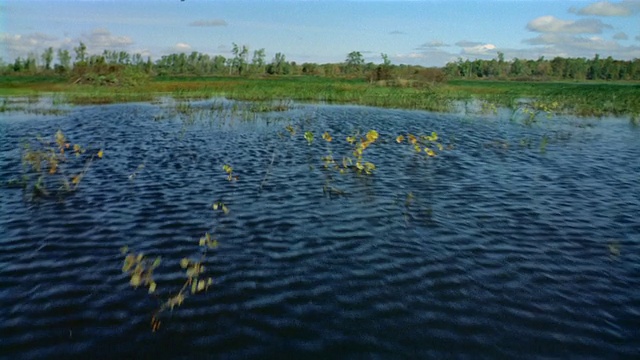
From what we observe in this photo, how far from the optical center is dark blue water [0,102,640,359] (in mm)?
5629

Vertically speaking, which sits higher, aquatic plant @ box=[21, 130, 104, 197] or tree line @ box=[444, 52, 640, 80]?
tree line @ box=[444, 52, 640, 80]

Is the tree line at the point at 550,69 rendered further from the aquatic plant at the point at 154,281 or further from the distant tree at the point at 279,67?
the aquatic plant at the point at 154,281

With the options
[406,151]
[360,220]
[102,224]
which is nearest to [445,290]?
[360,220]

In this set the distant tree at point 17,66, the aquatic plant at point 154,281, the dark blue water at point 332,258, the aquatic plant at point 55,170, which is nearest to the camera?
the dark blue water at point 332,258

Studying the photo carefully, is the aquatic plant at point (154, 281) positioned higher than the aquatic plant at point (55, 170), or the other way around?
the aquatic plant at point (55, 170)

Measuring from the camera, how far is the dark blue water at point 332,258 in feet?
18.5

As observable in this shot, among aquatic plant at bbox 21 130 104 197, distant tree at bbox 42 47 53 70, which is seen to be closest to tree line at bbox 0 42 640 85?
distant tree at bbox 42 47 53 70

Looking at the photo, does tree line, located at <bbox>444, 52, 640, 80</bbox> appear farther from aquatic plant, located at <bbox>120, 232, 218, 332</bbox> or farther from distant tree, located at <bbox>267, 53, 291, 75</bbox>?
aquatic plant, located at <bbox>120, 232, 218, 332</bbox>

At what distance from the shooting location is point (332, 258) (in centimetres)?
805

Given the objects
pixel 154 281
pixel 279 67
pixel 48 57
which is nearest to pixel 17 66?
pixel 48 57

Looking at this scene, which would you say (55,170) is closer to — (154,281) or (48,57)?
(154,281)

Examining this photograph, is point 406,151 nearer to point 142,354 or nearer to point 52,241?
point 52,241

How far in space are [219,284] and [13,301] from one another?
9.85 ft

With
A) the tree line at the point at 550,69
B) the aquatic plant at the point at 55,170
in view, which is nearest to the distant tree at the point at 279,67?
the tree line at the point at 550,69
